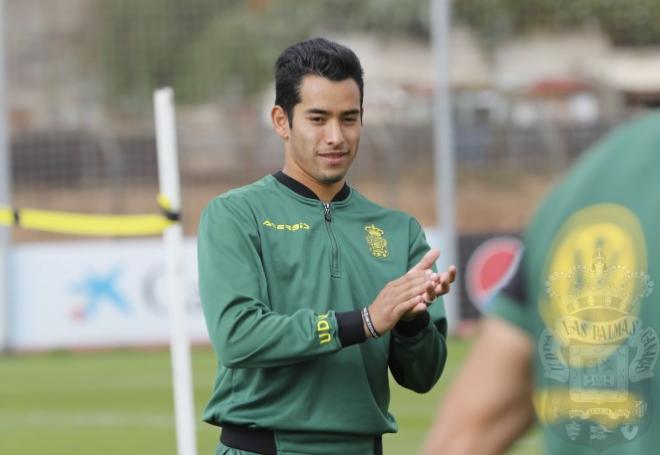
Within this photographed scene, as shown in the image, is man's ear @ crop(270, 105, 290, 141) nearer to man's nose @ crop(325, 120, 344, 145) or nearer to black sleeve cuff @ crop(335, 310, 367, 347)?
man's nose @ crop(325, 120, 344, 145)

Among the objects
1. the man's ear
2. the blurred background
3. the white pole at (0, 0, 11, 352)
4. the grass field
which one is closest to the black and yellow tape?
the grass field

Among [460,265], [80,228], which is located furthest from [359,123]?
[460,265]

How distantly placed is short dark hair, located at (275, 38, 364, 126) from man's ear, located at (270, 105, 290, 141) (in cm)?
2

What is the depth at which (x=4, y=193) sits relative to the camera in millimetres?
15383

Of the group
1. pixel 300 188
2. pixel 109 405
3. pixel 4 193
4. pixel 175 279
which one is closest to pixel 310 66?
pixel 300 188

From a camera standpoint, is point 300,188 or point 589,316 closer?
point 589,316

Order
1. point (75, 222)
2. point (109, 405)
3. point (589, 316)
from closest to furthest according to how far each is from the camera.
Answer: point (589, 316), point (75, 222), point (109, 405)

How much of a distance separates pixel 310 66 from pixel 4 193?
11.9m

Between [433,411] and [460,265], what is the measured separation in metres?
4.96

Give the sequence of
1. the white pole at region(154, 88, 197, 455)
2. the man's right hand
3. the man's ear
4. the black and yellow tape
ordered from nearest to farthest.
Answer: the man's right hand
the man's ear
the white pole at region(154, 88, 197, 455)
the black and yellow tape

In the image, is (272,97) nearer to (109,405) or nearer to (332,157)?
(109,405)

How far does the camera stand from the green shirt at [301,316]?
3.61m

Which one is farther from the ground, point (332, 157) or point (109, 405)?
point (332, 157)

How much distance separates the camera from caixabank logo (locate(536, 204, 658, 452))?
175 centimetres
